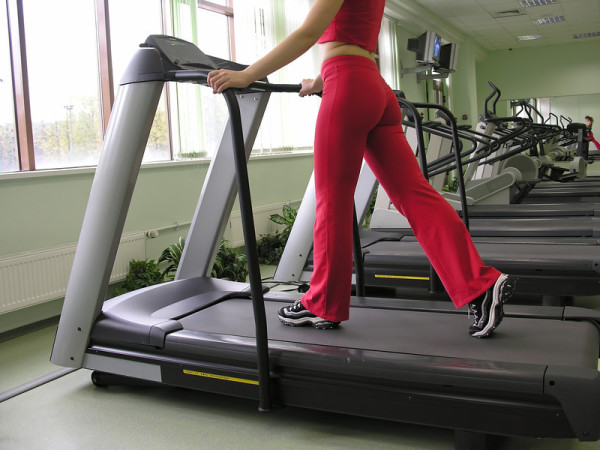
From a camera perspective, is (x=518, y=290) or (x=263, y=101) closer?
(x=263, y=101)

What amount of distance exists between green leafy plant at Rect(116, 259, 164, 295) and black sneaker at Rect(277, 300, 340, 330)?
194 centimetres

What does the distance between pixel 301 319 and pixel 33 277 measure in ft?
6.19

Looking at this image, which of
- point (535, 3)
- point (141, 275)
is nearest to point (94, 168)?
point (141, 275)

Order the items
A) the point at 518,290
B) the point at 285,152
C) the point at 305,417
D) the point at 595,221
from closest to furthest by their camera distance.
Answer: the point at 305,417, the point at 518,290, the point at 595,221, the point at 285,152

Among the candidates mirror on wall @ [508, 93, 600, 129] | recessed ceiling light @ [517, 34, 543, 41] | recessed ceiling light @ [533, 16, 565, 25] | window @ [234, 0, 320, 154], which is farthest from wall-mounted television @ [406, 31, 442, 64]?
mirror on wall @ [508, 93, 600, 129]

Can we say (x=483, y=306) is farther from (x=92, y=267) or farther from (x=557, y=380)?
(x=92, y=267)

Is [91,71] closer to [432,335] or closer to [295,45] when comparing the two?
[295,45]

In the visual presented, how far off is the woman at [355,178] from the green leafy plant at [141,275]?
2.22 metres

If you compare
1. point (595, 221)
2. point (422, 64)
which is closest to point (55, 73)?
point (595, 221)

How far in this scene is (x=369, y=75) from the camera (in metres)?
2.07

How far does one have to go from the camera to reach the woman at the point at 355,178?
2.04m

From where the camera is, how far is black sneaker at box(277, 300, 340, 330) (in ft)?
7.64

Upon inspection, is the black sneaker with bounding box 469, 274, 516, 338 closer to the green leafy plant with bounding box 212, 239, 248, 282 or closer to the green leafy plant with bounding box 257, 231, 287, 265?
the green leafy plant with bounding box 212, 239, 248, 282

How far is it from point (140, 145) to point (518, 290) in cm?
216
